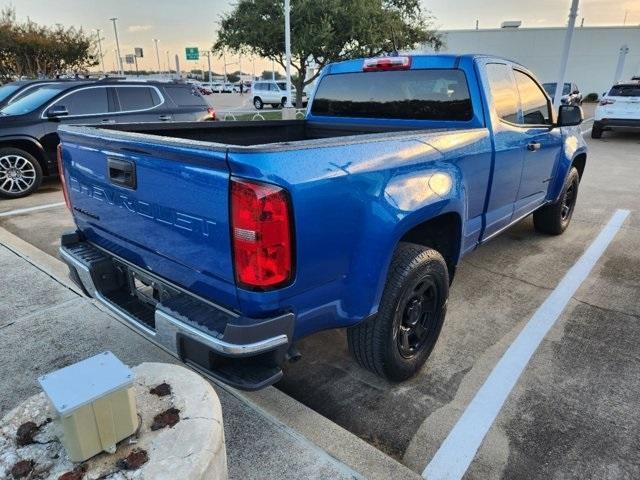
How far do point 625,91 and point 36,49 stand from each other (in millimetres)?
27320

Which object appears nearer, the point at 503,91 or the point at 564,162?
the point at 503,91

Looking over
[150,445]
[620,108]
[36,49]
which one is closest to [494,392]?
[150,445]

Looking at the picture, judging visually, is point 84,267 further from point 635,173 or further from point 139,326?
point 635,173

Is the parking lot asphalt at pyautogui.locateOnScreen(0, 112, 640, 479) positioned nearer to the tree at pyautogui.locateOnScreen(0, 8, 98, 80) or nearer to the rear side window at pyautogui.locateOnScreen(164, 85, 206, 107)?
the rear side window at pyautogui.locateOnScreen(164, 85, 206, 107)

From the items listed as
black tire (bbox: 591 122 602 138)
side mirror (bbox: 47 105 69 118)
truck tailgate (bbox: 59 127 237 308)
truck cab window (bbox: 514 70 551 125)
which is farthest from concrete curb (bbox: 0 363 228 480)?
black tire (bbox: 591 122 602 138)

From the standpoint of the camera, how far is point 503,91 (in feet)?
12.1

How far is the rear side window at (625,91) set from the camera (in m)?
13.0

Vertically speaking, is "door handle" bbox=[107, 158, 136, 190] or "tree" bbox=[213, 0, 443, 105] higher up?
"tree" bbox=[213, 0, 443, 105]

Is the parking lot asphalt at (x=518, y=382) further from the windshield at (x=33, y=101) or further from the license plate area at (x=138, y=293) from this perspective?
the windshield at (x=33, y=101)

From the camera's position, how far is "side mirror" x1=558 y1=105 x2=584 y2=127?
4.28 metres

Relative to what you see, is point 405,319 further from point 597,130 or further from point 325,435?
point 597,130

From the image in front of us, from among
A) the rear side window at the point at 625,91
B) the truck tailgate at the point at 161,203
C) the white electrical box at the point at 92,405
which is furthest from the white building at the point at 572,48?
the white electrical box at the point at 92,405

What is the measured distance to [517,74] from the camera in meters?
4.06

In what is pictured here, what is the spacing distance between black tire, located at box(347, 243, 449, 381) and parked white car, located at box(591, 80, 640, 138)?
42.7ft
